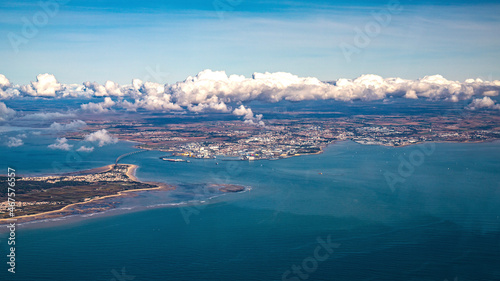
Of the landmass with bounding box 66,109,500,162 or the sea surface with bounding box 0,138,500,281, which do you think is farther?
the landmass with bounding box 66,109,500,162

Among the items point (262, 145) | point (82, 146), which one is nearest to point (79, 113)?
point (82, 146)

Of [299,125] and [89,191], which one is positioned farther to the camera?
[299,125]

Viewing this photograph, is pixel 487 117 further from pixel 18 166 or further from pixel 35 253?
pixel 35 253

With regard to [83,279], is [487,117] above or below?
above

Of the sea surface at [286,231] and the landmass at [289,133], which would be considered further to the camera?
the landmass at [289,133]

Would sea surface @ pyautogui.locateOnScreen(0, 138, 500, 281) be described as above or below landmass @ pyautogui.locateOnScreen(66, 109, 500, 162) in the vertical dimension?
below

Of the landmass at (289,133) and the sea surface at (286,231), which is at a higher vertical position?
the landmass at (289,133)

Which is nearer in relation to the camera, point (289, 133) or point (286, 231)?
point (286, 231)

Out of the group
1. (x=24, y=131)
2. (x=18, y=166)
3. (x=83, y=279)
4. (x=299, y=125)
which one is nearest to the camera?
(x=83, y=279)
